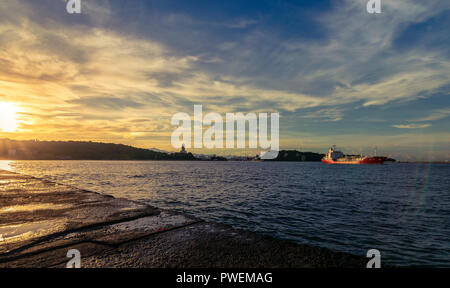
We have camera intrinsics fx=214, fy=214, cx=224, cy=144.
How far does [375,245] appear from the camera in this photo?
741 cm

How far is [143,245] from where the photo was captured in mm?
3643

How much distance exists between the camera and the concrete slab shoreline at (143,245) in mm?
3018

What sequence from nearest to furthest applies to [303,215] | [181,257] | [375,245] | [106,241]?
1. [181,257]
2. [106,241]
3. [375,245]
4. [303,215]

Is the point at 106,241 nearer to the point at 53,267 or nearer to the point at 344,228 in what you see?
the point at 53,267

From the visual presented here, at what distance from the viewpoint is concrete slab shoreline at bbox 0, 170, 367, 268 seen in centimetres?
302
